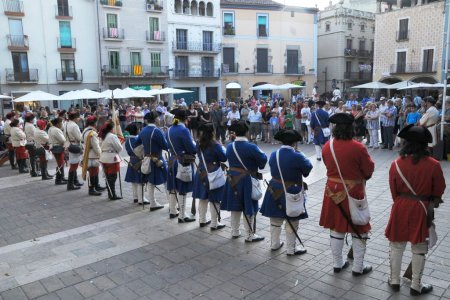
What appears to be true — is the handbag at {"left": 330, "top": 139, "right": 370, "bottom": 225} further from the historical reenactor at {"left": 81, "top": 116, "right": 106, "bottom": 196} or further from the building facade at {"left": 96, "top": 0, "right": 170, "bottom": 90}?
the building facade at {"left": 96, "top": 0, "right": 170, "bottom": 90}

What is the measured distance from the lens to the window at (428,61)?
32675mm

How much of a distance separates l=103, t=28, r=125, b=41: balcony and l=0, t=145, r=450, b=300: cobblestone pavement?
27.0m

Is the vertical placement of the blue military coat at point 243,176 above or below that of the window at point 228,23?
below

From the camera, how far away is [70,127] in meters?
9.00

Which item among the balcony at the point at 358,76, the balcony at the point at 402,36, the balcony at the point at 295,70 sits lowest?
the balcony at the point at 358,76

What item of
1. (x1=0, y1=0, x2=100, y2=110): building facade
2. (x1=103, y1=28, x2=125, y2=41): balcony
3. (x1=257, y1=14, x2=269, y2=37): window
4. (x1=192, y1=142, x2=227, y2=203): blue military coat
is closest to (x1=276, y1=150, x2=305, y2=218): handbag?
(x1=192, y1=142, x2=227, y2=203): blue military coat

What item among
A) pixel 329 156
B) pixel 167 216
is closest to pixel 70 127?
pixel 167 216

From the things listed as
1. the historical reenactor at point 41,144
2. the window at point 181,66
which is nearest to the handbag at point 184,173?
the historical reenactor at point 41,144

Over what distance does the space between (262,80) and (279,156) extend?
34440 millimetres

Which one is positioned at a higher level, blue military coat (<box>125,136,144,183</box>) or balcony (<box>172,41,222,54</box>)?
balcony (<box>172,41,222,54</box>)

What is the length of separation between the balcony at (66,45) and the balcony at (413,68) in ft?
90.5

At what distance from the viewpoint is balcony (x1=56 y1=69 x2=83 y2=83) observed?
1198 inches

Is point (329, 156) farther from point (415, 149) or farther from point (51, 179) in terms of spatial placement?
point (51, 179)

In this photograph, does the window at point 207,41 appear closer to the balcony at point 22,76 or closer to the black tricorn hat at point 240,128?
the balcony at point 22,76
